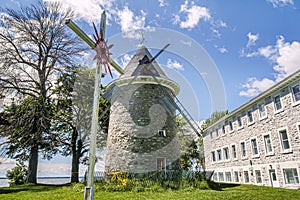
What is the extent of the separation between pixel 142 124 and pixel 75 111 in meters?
10.5

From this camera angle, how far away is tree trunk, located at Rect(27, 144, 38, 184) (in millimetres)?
18812

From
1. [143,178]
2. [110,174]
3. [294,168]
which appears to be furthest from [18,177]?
[294,168]

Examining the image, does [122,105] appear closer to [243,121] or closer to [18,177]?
[243,121]

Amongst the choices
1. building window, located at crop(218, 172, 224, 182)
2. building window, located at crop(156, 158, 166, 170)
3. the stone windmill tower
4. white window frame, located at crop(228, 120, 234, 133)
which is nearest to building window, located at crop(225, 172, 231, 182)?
building window, located at crop(218, 172, 224, 182)

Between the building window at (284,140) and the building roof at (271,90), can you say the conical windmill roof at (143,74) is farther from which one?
the building window at (284,140)

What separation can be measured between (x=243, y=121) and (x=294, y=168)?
283 inches

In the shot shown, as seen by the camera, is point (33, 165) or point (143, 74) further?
point (33, 165)

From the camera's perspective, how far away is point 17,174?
24500mm

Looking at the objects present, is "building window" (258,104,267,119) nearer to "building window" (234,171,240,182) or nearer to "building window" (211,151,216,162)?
"building window" (234,171,240,182)

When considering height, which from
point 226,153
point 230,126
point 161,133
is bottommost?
point 226,153

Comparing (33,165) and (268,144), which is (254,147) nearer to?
(268,144)

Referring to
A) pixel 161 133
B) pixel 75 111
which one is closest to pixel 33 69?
pixel 75 111

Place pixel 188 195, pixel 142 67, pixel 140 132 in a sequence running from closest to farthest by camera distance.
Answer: pixel 188 195 < pixel 140 132 < pixel 142 67

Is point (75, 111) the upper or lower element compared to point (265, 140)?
upper
